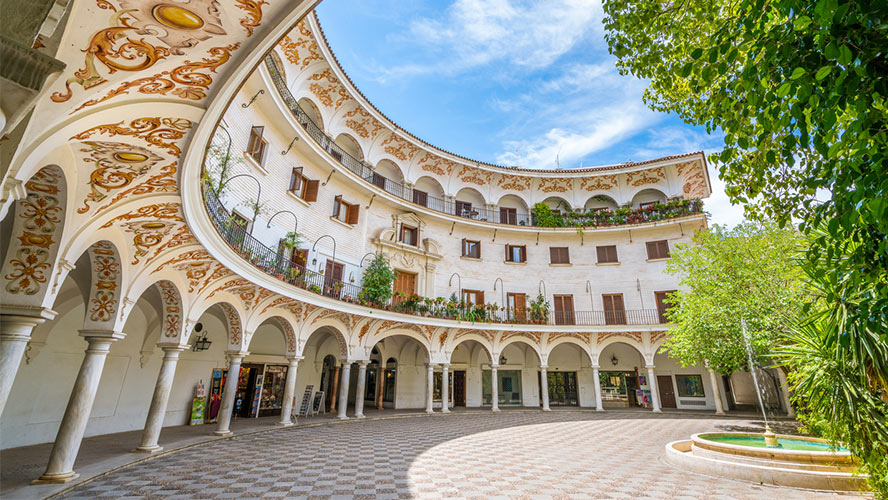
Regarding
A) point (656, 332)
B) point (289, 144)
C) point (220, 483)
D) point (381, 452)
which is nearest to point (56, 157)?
point (220, 483)

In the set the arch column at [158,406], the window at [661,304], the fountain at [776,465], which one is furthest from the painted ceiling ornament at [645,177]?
the arch column at [158,406]

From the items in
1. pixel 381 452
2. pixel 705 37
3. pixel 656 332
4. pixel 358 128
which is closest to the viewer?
pixel 705 37

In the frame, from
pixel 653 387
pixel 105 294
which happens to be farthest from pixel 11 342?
pixel 653 387

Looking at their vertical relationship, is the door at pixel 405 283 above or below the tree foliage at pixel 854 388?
above

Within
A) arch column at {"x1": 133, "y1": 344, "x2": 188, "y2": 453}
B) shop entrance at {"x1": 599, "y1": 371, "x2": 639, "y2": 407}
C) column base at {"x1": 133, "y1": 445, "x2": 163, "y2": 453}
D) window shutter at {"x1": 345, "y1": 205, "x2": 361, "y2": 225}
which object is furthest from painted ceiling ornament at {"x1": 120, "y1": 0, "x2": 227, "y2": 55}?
shop entrance at {"x1": 599, "y1": 371, "x2": 639, "y2": 407}

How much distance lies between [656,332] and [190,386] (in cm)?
1984

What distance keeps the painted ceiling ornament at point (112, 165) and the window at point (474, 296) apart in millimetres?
16512

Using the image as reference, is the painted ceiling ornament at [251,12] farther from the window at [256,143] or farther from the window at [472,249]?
the window at [472,249]

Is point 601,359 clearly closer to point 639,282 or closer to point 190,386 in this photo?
point 639,282

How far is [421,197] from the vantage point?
2108 centimetres

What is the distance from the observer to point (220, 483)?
20.5 ft

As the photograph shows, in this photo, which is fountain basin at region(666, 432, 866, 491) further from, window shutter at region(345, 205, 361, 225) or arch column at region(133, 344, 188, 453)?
A: window shutter at region(345, 205, 361, 225)

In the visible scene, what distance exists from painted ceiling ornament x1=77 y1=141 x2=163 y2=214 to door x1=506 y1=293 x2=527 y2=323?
53.4 ft

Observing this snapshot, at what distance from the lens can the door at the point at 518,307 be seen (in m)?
19.8
